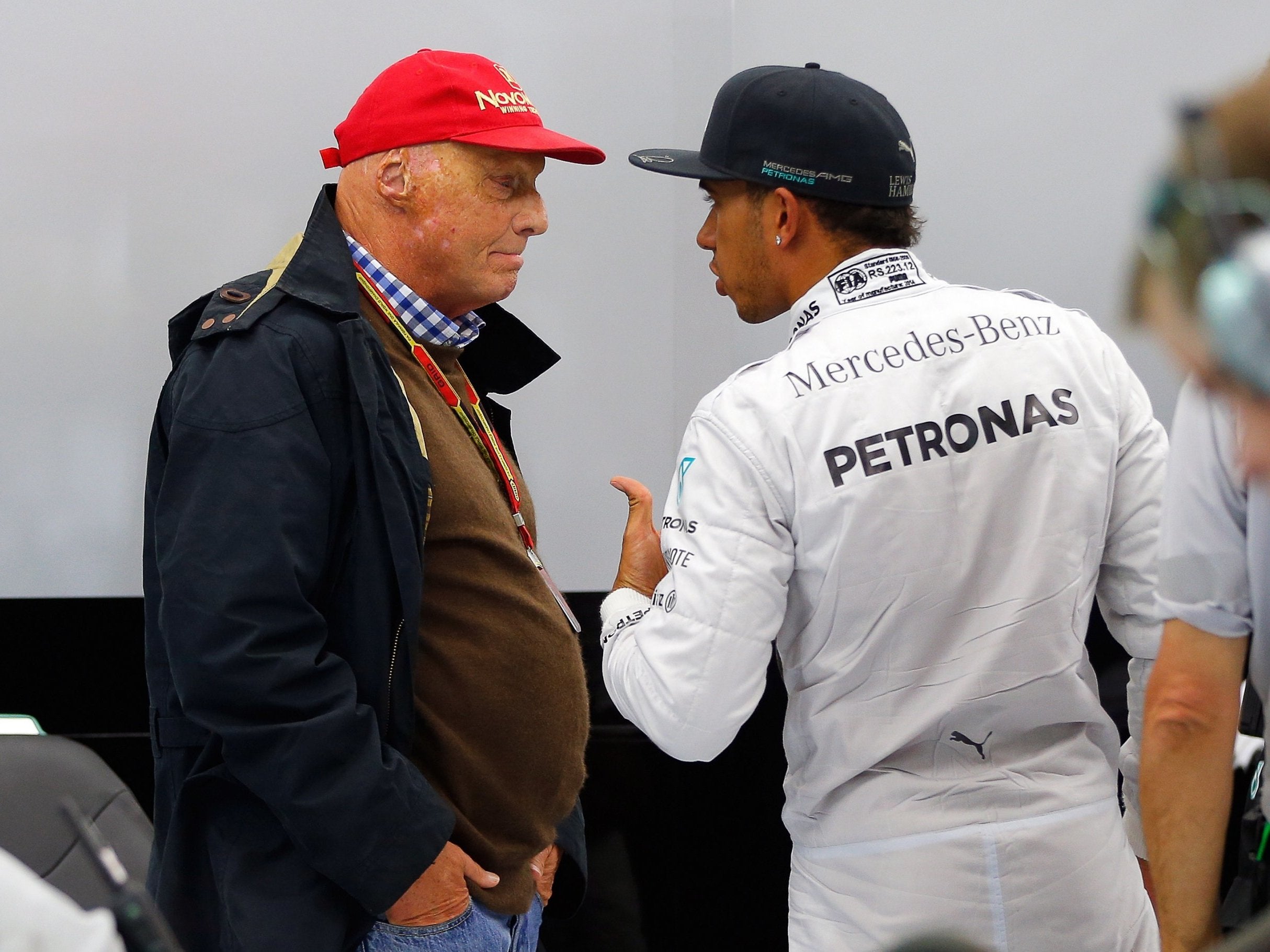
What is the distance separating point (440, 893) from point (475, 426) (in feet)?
1.84

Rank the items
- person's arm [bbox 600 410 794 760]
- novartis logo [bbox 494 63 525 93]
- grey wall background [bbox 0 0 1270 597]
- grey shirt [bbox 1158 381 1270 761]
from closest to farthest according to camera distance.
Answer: grey shirt [bbox 1158 381 1270 761]
person's arm [bbox 600 410 794 760]
novartis logo [bbox 494 63 525 93]
grey wall background [bbox 0 0 1270 597]

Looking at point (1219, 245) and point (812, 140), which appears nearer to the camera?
point (1219, 245)

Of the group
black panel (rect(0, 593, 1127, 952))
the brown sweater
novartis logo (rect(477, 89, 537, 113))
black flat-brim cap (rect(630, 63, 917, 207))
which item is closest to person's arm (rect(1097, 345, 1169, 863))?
black flat-brim cap (rect(630, 63, 917, 207))

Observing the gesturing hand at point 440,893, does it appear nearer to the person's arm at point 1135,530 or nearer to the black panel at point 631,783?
the person's arm at point 1135,530

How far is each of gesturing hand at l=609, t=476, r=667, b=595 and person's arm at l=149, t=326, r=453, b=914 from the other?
33cm

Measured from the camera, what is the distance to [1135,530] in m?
1.31

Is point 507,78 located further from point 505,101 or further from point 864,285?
point 864,285

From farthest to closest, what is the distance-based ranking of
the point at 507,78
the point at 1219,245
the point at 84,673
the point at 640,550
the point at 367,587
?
the point at 84,673
the point at 507,78
the point at 640,550
the point at 367,587
the point at 1219,245

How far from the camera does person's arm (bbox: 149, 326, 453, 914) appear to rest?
1198 mm

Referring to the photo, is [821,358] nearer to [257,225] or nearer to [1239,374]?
[1239,374]

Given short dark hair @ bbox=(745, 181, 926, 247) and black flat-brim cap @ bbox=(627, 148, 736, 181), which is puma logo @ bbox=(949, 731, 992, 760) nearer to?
short dark hair @ bbox=(745, 181, 926, 247)

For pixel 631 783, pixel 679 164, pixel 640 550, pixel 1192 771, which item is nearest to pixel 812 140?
pixel 679 164

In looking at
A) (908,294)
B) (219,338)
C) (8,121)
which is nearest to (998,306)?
(908,294)

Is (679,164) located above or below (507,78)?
below
